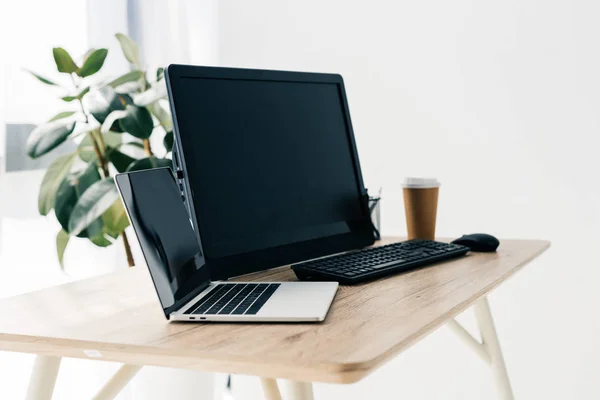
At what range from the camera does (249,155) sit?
1.39 metres

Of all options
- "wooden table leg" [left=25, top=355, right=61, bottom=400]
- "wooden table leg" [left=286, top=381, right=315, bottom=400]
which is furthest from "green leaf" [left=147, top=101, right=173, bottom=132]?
"wooden table leg" [left=286, top=381, right=315, bottom=400]

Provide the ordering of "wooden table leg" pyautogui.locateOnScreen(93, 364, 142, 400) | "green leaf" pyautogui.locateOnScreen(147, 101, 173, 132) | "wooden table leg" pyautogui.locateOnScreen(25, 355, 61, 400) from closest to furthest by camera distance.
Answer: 1. "wooden table leg" pyautogui.locateOnScreen(25, 355, 61, 400)
2. "wooden table leg" pyautogui.locateOnScreen(93, 364, 142, 400)
3. "green leaf" pyautogui.locateOnScreen(147, 101, 173, 132)

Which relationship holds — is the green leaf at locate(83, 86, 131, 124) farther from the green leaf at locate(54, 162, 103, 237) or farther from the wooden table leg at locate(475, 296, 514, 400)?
the wooden table leg at locate(475, 296, 514, 400)

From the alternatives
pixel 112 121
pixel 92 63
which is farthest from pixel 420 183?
pixel 92 63

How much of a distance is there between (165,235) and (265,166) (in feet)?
1.28

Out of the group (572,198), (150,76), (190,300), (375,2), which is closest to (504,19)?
(375,2)

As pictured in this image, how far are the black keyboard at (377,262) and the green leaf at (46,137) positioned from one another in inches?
37.1

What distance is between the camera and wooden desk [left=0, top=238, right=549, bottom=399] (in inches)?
30.8

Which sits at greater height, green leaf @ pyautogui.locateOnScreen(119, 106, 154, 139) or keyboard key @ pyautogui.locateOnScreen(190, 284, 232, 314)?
green leaf @ pyautogui.locateOnScreen(119, 106, 154, 139)

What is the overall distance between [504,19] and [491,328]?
1079 millimetres

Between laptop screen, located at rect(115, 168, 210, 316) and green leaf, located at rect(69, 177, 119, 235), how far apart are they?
790 millimetres

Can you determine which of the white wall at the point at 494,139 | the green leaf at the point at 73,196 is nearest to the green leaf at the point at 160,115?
the green leaf at the point at 73,196

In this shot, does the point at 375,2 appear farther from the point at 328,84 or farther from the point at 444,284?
the point at 444,284

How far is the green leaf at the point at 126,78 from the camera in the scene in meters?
2.13
